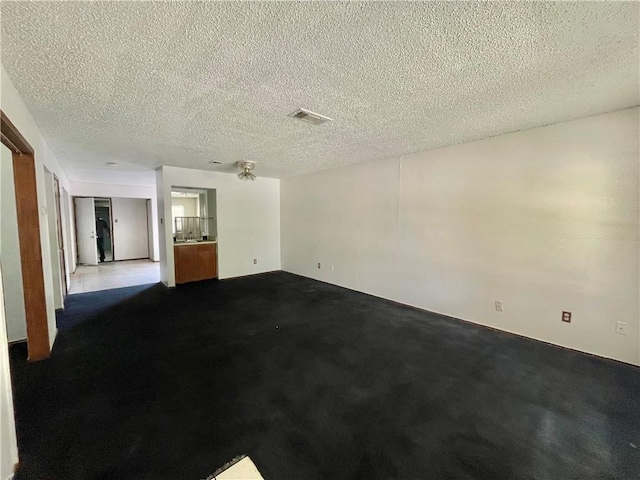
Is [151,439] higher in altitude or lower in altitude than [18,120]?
lower

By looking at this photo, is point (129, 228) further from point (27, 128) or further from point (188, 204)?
point (27, 128)

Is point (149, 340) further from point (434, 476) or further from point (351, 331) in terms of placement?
point (434, 476)

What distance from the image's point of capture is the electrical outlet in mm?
2531

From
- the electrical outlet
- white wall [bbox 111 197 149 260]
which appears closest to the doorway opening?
white wall [bbox 111 197 149 260]

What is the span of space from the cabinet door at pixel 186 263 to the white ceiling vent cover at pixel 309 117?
415 centimetres

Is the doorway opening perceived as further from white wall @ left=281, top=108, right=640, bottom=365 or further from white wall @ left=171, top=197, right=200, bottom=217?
white wall @ left=281, top=108, right=640, bottom=365

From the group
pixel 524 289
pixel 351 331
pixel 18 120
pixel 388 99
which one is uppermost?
pixel 388 99

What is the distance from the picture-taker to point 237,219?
20.2ft

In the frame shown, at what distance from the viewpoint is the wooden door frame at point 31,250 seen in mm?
2406

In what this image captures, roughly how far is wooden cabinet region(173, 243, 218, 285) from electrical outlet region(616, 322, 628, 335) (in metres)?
6.34

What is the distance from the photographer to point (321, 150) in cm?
395

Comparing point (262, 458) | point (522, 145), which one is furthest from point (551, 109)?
point (262, 458)

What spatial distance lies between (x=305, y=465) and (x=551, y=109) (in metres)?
3.51

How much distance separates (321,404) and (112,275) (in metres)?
6.81
